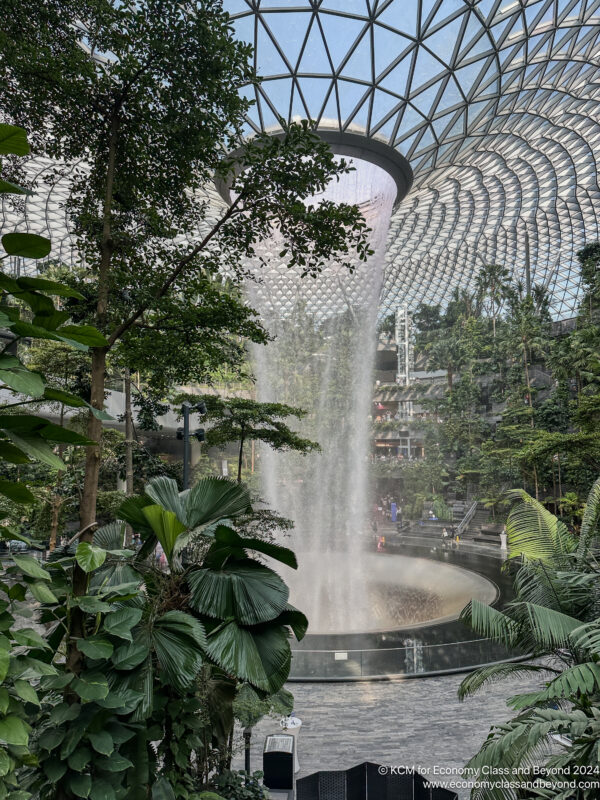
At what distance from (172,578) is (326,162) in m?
5.38

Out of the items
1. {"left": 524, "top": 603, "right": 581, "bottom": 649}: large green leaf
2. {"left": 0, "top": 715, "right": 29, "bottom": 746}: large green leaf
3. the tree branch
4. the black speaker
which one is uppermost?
the tree branch

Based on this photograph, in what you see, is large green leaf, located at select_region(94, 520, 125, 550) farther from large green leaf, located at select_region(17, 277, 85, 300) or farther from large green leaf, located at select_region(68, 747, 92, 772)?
large green leaf, located at select_region(17, 277, 85, 300)

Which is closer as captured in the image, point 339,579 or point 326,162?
point 326,162

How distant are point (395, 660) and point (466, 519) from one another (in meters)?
32.5

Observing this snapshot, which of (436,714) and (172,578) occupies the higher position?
(172,578)

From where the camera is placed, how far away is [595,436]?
2077cm

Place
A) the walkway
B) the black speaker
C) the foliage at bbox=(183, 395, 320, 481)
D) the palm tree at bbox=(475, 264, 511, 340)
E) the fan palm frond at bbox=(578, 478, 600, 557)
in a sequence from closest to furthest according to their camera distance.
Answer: the fan palm frond at bbox=(578, 478, 600, 557)
the black speaker
the walkway
the foliage at bbox=(183, 395, 320, 481)
the palm tree at bbox=(475, 264, 511, 340)

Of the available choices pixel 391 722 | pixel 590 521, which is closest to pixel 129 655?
pixel 590 521

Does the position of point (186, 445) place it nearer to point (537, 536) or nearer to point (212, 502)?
point (537, 536)

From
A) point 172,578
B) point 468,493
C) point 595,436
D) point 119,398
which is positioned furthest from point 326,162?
point 468,493

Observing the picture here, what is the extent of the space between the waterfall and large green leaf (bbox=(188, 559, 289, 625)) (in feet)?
45.9

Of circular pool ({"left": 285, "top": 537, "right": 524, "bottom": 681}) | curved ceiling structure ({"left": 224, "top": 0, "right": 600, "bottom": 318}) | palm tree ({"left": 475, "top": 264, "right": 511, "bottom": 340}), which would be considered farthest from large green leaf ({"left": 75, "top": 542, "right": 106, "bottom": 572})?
palm tree ({"left": 475, "top": 264, "right": 511, "bottom": 340})

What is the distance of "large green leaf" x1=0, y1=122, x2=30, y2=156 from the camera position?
5.65ft

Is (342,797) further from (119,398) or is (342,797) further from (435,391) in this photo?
(435,391)
